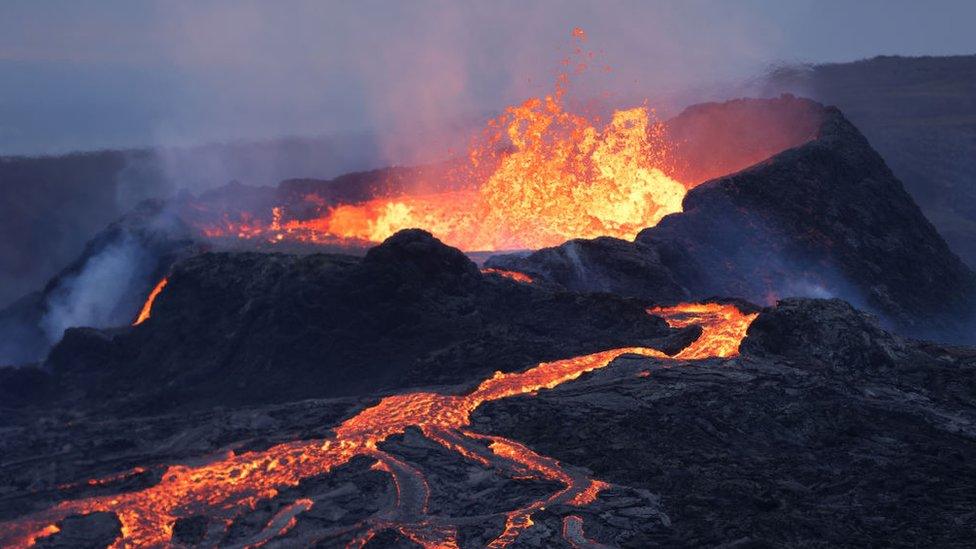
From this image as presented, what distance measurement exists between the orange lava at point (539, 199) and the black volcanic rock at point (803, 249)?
18.8ft

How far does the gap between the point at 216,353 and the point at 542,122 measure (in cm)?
2245

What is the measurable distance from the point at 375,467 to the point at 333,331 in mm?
9262

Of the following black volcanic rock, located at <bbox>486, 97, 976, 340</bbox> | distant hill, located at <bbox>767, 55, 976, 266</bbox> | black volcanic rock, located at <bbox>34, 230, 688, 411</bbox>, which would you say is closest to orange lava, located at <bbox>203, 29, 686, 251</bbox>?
black volcanic rock, located at <bbox>486, 97, 976, 340</bbox>

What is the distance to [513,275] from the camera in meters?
33.0

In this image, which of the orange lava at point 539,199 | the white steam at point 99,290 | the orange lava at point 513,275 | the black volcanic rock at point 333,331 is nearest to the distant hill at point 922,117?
the orange lava at point 539,199

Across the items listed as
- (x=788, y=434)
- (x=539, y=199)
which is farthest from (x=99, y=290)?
(x=788, y=434)

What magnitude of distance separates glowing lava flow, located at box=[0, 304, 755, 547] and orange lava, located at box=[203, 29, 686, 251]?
61.8 ft

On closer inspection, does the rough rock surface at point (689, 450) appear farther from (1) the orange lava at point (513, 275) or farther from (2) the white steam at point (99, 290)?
(2) the white steam at point (99, 290)

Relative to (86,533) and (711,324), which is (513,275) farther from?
(86,533)

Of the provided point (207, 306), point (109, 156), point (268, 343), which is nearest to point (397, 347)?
point (268, 343)

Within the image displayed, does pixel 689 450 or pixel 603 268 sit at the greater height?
pixel 603 268

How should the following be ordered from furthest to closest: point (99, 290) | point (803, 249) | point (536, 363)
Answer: point (99, 290) < point (803, 249) < point (536, 363)

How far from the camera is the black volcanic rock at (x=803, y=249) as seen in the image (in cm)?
3488

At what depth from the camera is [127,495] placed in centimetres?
2053
